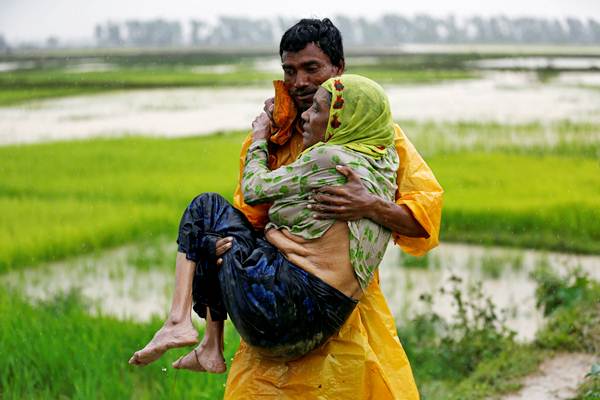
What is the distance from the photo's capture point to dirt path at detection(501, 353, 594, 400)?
397 centimetres

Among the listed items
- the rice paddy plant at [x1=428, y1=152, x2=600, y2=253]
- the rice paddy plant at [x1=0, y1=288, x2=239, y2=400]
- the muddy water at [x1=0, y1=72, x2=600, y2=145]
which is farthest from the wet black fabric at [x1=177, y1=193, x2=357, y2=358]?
the muddy water at [x1=0, y1=72, x2=600, y2=145]

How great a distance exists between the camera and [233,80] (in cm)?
1595

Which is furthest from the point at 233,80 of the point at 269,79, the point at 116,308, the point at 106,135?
the point at 116,308

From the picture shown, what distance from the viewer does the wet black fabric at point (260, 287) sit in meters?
2.08

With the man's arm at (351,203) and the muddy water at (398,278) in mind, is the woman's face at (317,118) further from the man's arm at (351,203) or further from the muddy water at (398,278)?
the muddy water at (398,278)

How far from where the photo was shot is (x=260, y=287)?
2.08 m

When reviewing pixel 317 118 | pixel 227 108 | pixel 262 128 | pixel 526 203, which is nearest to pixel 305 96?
pixel 262 128

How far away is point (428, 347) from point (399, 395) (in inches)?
88.8

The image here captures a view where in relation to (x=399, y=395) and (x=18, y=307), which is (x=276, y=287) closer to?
(x=399, y=395)

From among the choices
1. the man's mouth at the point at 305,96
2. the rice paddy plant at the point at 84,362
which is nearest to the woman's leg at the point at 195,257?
the man's mouth at the point at 305,96

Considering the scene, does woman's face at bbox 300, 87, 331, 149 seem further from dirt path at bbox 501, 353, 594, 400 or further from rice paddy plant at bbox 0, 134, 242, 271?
rice paddy plant at bbox 0, 134, 242, 271

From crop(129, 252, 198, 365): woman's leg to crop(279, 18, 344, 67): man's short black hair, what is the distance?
62 cm

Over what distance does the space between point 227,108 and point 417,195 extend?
1034 centimetres

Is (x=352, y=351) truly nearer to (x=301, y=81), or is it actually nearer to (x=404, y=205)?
(x=404, y=205)
